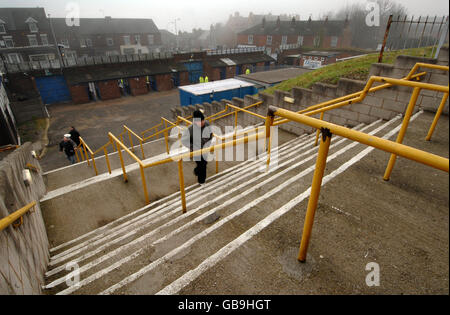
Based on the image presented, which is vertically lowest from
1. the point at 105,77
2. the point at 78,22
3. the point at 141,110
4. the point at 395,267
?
the point at 141,110

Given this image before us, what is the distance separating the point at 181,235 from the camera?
3148 mm

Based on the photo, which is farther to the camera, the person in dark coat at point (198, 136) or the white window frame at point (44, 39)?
the white window frame at point (44, 39)

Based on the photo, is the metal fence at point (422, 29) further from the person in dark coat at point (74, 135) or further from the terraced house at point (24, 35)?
the terraced house at point (24, 35)

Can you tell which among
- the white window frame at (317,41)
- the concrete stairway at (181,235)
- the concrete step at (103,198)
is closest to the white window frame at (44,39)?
the concrete step at (103,198)

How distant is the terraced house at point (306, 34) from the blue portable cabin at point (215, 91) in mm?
36725

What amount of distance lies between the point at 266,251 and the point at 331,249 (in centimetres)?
67

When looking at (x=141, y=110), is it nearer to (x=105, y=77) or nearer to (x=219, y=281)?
(x=105, y=77)

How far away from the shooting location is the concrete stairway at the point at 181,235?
259 centimetres

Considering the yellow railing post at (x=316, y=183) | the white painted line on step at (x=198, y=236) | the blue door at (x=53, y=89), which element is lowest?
the blue door at (x=53, y=89)

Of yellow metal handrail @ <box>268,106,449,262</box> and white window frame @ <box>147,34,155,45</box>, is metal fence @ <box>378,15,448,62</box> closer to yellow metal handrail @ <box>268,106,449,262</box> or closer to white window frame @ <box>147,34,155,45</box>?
yellow metal handrail @ <box>268,106,449,262</box>

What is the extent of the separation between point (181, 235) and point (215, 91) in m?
14.7
